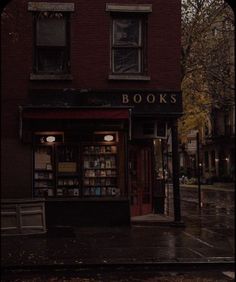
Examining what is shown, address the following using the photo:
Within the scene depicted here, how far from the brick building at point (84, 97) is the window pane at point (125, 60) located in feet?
0.09

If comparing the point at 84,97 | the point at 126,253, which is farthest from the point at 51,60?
the point at 126,253

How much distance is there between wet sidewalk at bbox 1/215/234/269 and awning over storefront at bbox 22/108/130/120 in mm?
3023

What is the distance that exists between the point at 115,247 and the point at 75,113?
4.56 metres

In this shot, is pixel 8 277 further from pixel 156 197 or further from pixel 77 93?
pixel 156 197

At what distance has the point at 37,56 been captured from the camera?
54.5ft

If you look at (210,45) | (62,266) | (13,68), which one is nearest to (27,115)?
(13,68)

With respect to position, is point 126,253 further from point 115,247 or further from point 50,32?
point 50,32

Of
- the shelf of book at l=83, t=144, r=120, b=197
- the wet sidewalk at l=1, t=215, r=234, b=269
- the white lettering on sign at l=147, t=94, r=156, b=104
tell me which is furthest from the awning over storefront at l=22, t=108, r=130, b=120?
the wet sidewalk at l=1, t=215, r=234, b=269

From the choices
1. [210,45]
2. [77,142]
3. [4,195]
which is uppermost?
[210,45]

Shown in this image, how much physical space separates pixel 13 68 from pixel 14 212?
4310 millimetres

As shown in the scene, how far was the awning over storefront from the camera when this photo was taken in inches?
617

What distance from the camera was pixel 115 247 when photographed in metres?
12.5

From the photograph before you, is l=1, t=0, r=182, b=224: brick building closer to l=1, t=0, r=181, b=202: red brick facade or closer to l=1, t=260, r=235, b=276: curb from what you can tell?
l=1, t=0, r=181, b=202: red brick facade

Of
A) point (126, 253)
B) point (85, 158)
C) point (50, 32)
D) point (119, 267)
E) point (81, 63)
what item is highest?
point (50, 32)
